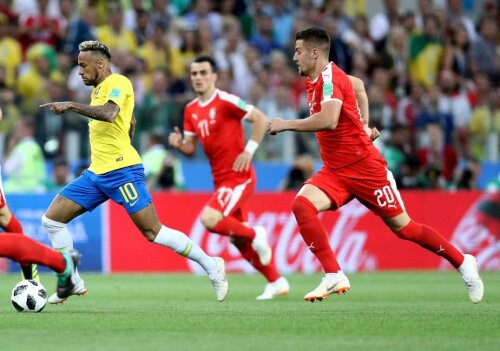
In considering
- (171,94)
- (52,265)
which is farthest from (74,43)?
(52,265)

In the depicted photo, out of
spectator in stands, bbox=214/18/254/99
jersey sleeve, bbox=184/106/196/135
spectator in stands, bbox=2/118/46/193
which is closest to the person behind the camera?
jersey sleeve, bbox=184/106/196/135

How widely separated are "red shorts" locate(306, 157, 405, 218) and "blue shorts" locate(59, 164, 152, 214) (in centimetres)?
167

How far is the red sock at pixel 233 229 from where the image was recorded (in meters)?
13.4

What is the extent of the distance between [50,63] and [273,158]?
14.1ft

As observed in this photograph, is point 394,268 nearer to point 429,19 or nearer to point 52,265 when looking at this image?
point 429,19

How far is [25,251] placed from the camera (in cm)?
940

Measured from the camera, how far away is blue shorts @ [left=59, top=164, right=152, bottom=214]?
36.6ft

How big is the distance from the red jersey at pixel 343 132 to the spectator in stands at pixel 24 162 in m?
8.33

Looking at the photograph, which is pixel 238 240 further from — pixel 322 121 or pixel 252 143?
pixel 322 121

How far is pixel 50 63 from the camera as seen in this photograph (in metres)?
20.7

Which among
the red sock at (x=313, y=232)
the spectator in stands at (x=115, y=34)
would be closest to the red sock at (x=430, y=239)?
the red sock at (x=313, y=232)

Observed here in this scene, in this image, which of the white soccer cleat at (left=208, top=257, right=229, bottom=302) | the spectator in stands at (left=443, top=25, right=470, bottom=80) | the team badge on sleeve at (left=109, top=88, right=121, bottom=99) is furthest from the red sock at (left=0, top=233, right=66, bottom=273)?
the spectator in stands at (left=443, top=25, right=470, bottom=80)

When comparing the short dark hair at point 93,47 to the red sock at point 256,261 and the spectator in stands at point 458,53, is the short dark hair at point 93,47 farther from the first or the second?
the spectator in stands at point 458,53

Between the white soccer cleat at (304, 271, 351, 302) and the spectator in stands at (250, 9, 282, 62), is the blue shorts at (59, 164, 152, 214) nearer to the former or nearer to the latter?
the white soccer cleat at (304, 271, 351, 302)
